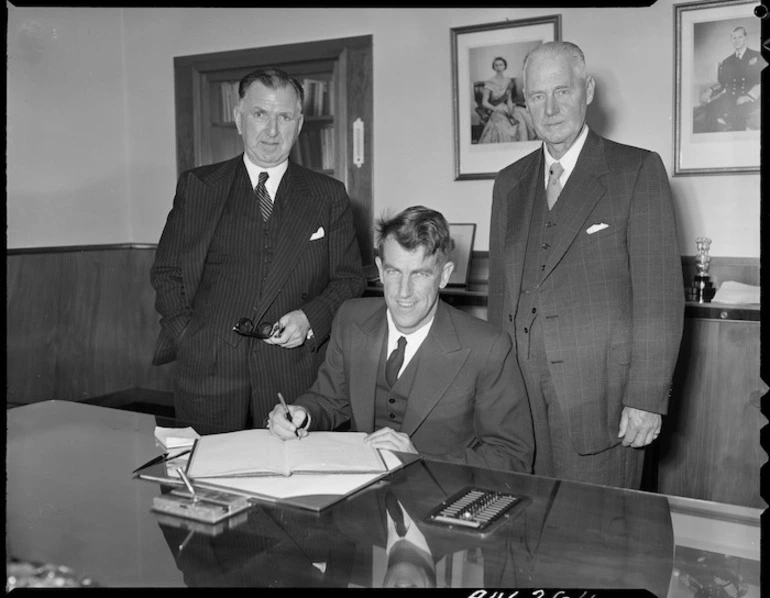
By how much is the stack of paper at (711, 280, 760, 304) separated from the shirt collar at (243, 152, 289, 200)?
1.95 meters

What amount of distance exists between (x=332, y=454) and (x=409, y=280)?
554 mm

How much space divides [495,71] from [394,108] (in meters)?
0.66

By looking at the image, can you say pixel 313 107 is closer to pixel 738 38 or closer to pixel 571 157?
pixel 738 38

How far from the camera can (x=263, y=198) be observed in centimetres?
271

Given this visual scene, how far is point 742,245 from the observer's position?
150 inches

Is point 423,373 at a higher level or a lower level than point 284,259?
lower

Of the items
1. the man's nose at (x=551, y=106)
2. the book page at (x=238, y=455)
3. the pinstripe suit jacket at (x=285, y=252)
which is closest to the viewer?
the book page at (x=238, y=455)

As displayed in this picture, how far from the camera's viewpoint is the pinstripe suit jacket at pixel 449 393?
1998mm

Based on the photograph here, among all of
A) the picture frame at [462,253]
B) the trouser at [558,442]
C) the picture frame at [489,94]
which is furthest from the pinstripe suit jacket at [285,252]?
the picture frame at [489,94]

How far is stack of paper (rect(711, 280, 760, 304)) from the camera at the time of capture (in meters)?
3.48

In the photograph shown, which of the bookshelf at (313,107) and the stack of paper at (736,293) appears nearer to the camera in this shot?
the stack of paper at (736,293)

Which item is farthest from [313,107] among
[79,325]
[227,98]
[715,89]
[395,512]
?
[395,512]

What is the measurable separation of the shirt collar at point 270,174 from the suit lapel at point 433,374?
891mm

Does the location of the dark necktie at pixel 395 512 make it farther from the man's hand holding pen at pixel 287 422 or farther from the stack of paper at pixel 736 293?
the stack of paper at pixel 736 293
